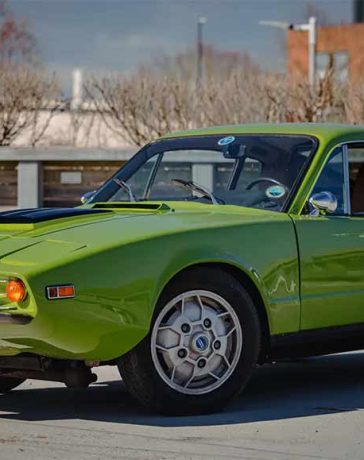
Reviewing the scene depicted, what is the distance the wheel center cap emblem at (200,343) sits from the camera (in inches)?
247

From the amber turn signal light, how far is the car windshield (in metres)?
1.69

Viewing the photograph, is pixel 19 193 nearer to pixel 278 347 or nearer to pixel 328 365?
pixel 328 365

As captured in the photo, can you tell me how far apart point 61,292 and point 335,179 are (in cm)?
208

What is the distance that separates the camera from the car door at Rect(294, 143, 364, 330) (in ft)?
22.1

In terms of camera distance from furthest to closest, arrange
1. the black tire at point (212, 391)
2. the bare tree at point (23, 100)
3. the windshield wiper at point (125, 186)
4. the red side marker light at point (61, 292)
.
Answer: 1. the bare tree at point (23, 100)
2. the windshield wiper at point (125, 186)
3. the black tire at point (212, 391)
4. the red side marker light at point (61, 292)

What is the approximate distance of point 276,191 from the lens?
7.03m

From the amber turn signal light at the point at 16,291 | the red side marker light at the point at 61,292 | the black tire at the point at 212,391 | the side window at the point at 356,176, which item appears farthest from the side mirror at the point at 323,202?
the amber turn signal light at the point at 16,291

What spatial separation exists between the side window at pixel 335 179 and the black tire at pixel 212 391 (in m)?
0.96

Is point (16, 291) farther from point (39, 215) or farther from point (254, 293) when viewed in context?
point (254, 293)

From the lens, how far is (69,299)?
582cm

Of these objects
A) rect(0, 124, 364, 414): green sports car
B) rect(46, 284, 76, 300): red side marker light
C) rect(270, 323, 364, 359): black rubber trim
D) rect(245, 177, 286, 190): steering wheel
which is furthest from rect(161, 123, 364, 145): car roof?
rect(46, 284, 76, 300): red side marker light

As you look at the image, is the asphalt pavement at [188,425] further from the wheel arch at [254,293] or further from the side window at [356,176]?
the side window at [356,176]

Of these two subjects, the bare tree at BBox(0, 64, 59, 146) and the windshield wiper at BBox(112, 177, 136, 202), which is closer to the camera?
the windshield wiper at BBox(112, 177, 136, 202)

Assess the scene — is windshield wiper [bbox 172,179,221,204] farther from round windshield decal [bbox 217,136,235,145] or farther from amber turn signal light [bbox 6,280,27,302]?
amber turn signal light [bbox 6,280,27,302]
